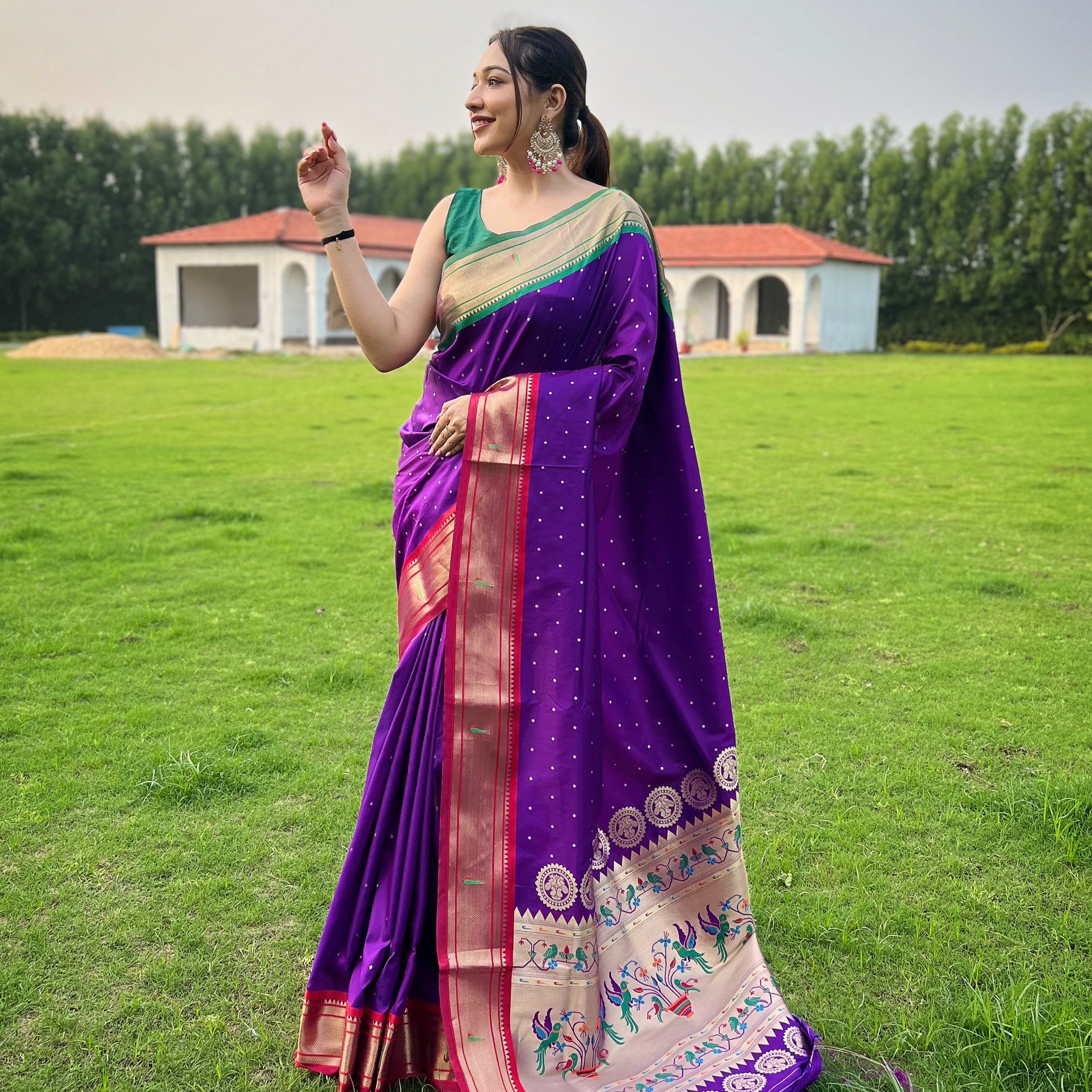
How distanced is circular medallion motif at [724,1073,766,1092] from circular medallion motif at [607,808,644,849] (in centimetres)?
49

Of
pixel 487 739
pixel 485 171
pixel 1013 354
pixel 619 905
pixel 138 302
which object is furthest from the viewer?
pixel 485 171

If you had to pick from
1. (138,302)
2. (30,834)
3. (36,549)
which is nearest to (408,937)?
(30,834)

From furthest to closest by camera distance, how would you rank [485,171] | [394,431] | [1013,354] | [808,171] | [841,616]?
[485,171], [808,171], [1013,354], [394,431], [841,616]

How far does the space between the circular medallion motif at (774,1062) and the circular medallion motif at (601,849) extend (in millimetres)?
490

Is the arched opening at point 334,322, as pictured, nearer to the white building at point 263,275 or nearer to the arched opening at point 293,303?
the white building at point 263,275

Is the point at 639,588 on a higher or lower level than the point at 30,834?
higher

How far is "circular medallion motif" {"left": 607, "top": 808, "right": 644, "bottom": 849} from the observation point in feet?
8.00

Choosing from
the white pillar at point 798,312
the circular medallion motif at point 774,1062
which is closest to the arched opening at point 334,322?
the white pillar at point 798,312

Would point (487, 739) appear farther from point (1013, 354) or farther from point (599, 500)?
point (1013, 354)

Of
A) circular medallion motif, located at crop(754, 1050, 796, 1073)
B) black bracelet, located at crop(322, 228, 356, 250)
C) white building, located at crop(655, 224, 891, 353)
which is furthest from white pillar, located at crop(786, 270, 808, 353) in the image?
circular medallion motif, located at crop(754, 1050, 796, 1073)

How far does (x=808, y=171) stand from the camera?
38.9 m

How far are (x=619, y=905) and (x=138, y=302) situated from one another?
3766 centimetres

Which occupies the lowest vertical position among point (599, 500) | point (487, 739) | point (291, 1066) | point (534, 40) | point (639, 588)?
point (291, 1066)

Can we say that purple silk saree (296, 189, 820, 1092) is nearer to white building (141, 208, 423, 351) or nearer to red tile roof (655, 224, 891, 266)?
white building (141, 208, 423, 351)
